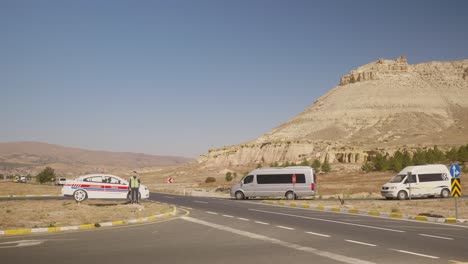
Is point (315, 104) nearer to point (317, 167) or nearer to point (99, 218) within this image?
point (317, 167)

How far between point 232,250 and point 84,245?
4.05m

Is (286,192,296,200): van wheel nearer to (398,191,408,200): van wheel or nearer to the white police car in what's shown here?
(398,191,408,200): van wheel

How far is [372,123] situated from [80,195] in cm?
13028

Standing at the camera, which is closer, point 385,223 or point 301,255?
point 301,255

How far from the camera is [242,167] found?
119m

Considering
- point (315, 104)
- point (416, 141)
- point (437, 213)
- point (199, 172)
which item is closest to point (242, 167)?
point (199, 172)

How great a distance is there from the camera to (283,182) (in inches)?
1464

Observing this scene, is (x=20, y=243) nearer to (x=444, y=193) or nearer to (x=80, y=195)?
(x=80, y=195)

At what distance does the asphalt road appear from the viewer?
36.3 ft

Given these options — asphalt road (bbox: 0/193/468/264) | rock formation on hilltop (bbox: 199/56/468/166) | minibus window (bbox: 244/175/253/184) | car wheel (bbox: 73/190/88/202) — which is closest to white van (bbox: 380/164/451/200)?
minibus window (bbox: 244/175/253/184)

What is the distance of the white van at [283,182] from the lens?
36.8 meters

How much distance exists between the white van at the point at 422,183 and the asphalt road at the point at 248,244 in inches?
621

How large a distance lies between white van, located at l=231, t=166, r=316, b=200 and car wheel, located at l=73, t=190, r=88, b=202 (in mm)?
13151

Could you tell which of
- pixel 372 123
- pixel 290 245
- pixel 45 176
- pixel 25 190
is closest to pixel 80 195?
pixel 290 245
